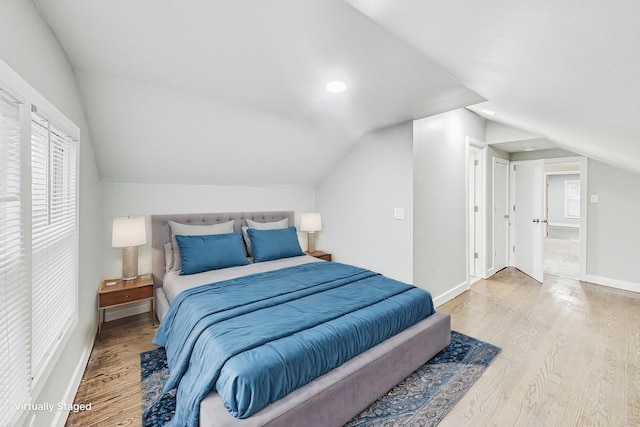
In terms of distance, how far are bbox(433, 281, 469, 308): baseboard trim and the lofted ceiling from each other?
2162 mm

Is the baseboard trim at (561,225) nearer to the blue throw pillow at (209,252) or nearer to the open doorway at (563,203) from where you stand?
the open doorway at (563,203)

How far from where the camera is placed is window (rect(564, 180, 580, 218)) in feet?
32.5

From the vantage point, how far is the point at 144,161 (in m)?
2.83

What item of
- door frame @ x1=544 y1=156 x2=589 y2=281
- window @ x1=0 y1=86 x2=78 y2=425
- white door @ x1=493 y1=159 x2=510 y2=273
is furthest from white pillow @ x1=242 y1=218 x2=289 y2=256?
door frame @ x1=544 y1=156 x2=589 y2=281

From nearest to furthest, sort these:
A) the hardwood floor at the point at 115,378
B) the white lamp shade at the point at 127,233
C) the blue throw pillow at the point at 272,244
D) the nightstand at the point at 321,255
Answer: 1. the hardwood floor at the point at 115,378
2. the white lamp shade at the point at 127,233
3. the blue throw pillow at the point at 272,244
4. the nightstand at the point at 321,255

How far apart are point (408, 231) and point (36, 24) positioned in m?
3.14

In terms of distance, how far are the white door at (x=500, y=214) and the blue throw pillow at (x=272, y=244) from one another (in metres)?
3.41

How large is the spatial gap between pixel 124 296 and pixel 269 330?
1807 mm

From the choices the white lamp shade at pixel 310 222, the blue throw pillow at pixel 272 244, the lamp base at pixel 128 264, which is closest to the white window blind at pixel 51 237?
the lamp base at pixel 128 264

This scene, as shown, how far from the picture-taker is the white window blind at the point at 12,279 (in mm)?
976

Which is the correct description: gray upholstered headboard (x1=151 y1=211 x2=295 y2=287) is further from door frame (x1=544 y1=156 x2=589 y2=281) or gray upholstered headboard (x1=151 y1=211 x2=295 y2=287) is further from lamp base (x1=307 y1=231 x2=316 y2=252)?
door frame (x1=544 y1=156 x2=589 y2=281)

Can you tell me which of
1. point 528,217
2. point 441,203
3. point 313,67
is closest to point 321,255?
point 441,203

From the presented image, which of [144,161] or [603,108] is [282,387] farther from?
[144,161]

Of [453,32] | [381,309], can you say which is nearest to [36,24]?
[453,32]
